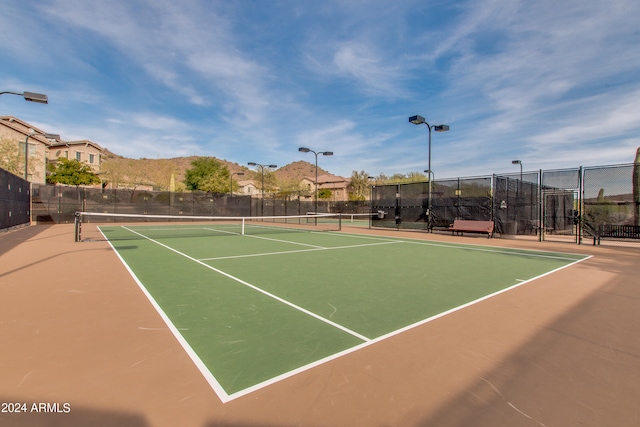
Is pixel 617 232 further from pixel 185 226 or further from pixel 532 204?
pixel 185 226

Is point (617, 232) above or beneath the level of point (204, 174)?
beneath

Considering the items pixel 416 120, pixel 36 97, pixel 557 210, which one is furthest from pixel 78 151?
pixel 557 210

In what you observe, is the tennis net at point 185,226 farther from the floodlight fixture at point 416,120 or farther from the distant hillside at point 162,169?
the distant hillside at point 162,169

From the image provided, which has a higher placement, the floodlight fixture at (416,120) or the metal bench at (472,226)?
the floodlight fixture at (416,120)

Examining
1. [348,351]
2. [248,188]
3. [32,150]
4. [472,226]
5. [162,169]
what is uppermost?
[162,169]

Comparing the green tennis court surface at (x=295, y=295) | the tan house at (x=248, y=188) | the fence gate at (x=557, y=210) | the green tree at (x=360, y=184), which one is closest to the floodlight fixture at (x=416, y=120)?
the fence gate at (x=557, y=210)

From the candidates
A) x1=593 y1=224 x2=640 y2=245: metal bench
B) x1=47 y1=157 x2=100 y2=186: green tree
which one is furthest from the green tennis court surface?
x1=47 y1=157 x2=100 y2=186: green tree

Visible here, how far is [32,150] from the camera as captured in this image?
4188 cm

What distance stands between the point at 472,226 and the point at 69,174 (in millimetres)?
53386

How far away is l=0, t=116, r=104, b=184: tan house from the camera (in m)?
34.1

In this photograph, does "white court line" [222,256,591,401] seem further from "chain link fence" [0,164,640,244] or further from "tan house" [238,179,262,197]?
"tan house" [238,179,262,197]

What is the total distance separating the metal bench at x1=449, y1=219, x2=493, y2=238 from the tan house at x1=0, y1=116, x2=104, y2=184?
26.4 metres

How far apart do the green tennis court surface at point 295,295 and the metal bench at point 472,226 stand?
509cm

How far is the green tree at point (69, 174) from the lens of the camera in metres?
45.2
